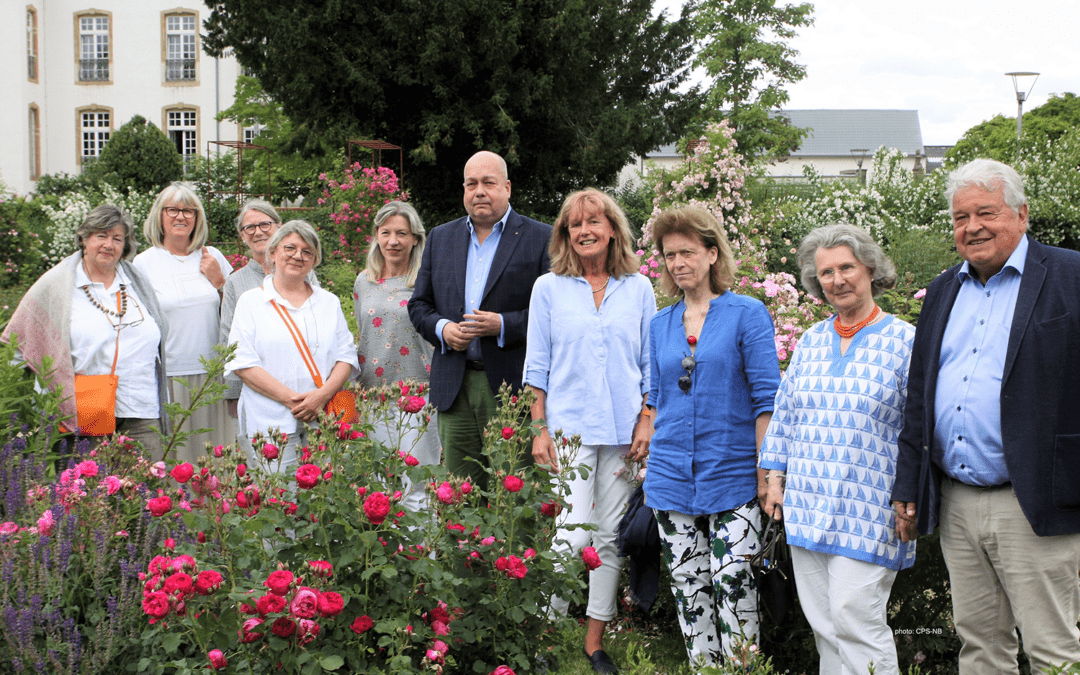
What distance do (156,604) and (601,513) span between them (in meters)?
2.11

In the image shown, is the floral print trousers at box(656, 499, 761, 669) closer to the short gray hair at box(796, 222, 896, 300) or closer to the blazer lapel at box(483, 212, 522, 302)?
the short gray hair at box(796, 222, 896, 300)

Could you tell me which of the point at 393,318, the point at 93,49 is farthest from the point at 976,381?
the point at 93,49

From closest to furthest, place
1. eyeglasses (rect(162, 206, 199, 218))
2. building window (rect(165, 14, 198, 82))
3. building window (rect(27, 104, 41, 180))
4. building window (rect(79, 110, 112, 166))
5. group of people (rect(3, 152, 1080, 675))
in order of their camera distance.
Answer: group of people (rect(3, 152, 1080, 675)) → eyeglasses (rect(162, 206, 199, 218)) → building window (rect(27, 104, 41, 180)) → building window (rect(165, 14, 198, 82)) → building window (rect(79, 110, 112, 166))

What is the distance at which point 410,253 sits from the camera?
4711 millimetres

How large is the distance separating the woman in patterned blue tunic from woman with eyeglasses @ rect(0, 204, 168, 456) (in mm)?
2968

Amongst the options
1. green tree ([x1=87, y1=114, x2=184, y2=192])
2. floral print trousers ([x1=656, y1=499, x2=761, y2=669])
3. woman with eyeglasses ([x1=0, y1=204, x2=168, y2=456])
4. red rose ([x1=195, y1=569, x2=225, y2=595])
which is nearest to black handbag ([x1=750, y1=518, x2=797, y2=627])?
floral print trousers ([x1=656, y1=499, x2=761, y2=669])

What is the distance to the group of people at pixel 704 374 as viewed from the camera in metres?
2.55

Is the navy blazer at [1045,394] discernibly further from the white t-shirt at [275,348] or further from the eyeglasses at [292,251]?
the eyeglasses at [292,251]

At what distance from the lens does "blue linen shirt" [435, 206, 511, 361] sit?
4055mm

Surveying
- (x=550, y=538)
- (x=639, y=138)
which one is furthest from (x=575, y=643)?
(x=639, y=138)

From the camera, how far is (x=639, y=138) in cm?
2095

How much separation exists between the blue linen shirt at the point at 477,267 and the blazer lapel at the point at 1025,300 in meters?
2.28

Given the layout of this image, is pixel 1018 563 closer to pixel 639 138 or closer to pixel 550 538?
pixel 550 538

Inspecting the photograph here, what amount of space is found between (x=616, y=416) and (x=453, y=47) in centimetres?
1479
